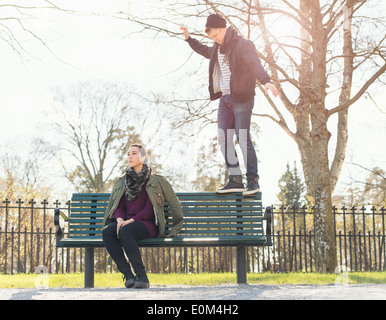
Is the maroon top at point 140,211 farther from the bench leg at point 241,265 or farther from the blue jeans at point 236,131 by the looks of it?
the bench leg at point 241,265

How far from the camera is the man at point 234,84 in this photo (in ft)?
18.7

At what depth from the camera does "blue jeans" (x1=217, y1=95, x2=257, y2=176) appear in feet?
18.8

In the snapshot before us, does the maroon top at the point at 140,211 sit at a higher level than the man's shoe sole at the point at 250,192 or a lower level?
lower

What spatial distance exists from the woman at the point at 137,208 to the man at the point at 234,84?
0.98 meters

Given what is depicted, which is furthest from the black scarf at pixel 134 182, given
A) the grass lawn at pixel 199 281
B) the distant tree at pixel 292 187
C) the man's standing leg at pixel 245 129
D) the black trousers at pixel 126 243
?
the distant tree at pixel 292 187

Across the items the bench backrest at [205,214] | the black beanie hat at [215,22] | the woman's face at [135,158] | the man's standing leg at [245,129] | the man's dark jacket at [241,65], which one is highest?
the black beanie hat at [215,22]

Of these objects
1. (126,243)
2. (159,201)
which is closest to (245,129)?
(159,201)

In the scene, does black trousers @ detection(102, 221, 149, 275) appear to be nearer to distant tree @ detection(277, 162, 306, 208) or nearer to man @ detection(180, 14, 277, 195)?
man @ detection(180, 14, 277, 195)

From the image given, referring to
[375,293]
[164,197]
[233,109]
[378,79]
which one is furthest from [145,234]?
[378,79]

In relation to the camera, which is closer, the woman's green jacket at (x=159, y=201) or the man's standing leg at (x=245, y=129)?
the woman's green jacket at (x=159, y=201)

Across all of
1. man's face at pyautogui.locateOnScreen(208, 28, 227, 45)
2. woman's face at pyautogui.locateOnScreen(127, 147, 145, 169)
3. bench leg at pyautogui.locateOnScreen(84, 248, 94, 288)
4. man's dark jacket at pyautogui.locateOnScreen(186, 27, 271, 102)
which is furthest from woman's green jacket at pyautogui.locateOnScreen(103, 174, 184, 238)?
man's face at pyautogui.locateOnScreen(208, 28, 227, 45)

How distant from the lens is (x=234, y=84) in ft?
18.7

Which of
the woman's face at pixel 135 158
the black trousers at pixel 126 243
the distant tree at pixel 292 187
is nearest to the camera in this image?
the black trousers at pixel 126 243
